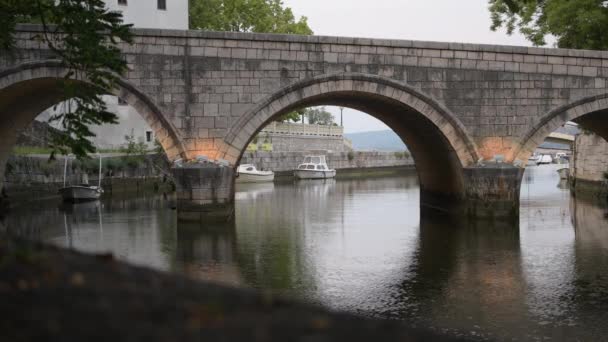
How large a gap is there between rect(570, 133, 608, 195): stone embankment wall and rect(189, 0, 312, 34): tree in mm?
14809

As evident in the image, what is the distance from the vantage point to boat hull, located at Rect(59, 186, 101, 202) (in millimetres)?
22948

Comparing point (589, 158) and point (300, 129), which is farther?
point (300, 129)

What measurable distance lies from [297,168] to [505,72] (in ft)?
80.8

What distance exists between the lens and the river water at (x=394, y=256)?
8.47 metres

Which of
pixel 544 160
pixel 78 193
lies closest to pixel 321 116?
pixel 544 160

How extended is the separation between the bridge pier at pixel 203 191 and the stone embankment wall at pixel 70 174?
25.8 feet

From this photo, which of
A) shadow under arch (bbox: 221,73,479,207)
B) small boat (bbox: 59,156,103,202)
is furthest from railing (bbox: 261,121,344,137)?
shadow under arch (bbox: 221,73,479,207)

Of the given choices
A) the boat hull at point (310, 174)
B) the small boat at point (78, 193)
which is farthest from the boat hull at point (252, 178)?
the small boat at point (78, 193)

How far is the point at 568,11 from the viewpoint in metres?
20.0

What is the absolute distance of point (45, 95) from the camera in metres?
17.9

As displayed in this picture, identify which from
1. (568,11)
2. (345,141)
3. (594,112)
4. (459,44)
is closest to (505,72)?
(459,44)

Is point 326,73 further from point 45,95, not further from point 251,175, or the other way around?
point 251,175

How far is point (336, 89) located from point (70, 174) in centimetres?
1405

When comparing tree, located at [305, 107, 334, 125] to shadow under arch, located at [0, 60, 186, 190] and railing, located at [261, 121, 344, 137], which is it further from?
shadow under arch, located at [0, 60, 186, 190]
